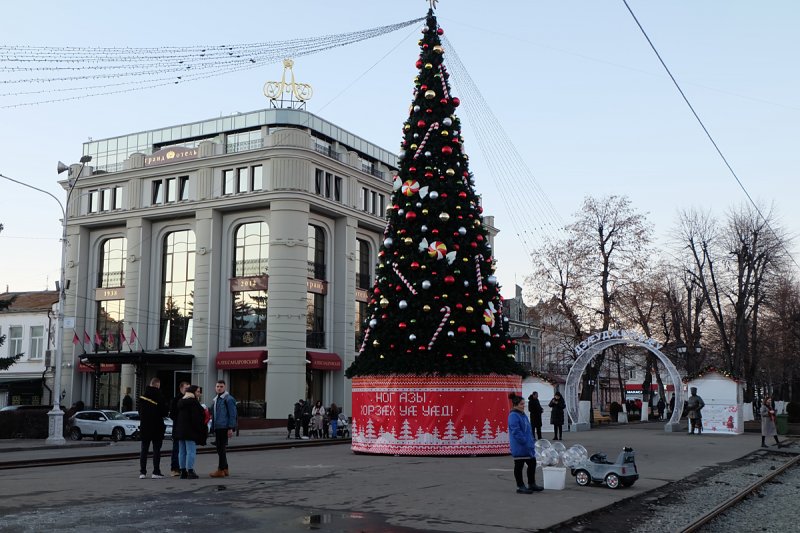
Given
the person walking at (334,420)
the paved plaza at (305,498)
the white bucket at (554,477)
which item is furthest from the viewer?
the person walking at (334,420)

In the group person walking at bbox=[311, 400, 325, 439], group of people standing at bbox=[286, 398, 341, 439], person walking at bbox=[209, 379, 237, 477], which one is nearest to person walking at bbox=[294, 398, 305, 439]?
group of people standing at bbox=[286, 398, 341, 439]

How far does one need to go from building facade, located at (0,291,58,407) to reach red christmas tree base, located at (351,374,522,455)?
39.7 meters

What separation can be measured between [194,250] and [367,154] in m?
14.8

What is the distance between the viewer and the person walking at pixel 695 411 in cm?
3316

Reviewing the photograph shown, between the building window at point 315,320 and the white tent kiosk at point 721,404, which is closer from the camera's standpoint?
the white tent kiosk at point 721,404

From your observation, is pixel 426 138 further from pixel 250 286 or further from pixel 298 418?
pixel 250 286

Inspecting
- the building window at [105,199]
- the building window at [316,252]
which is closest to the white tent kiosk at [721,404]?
the building window at [316,252]

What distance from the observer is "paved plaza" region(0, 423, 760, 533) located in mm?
9148

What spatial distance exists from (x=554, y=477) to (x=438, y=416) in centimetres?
800

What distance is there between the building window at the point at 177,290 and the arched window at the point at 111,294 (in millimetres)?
3213

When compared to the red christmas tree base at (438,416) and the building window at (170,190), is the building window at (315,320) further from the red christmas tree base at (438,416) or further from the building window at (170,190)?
the red christmas tree base at (438,416)

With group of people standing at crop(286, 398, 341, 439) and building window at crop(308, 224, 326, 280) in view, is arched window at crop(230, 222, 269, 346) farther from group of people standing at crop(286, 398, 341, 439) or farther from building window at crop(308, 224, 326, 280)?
group of people standing at crop(286, 398, 341, 439)

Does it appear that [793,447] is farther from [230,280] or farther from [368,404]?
[230,280]

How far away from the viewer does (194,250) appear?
167ft
